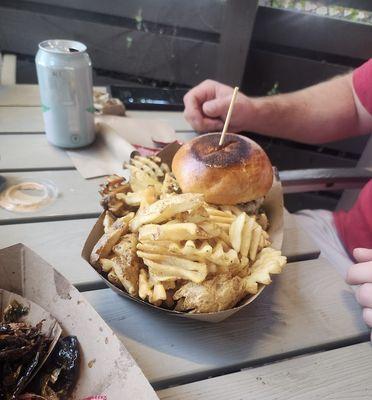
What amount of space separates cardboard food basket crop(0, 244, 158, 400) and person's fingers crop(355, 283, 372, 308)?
452 mm

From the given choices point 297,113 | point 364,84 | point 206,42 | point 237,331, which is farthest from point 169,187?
point 206,42

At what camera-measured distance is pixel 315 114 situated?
147cm

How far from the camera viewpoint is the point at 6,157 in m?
1.08

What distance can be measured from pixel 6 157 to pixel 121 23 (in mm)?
1297

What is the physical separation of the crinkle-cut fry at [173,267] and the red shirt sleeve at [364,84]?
1.15m

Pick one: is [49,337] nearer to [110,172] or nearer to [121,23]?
[110,172]

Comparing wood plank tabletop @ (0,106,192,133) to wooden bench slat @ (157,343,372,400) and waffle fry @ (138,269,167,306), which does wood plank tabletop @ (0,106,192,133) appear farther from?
wooden bench slat @ (157,343,372,400)

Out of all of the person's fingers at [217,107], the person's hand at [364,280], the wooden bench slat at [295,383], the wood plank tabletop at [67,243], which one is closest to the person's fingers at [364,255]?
the person's hand at [364,280]

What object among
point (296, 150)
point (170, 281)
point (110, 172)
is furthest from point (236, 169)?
point (296, 150)

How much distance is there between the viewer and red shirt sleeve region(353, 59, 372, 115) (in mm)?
1375

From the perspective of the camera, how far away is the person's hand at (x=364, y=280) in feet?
2.30

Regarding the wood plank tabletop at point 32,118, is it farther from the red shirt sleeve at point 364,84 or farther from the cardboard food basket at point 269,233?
the red shirt sleeve at point 364,84

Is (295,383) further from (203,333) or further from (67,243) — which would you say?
(67,243)

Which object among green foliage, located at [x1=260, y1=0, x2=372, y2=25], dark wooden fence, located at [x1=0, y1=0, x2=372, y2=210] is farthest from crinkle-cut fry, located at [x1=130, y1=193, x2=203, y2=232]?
green foliage, located at [x1=260, y1=0, x2=372, y2=25]
